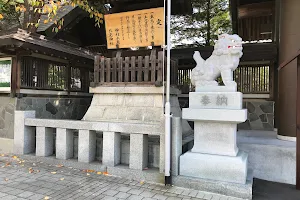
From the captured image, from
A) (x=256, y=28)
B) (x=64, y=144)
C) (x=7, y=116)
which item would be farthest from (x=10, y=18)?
(x=256, y=28)

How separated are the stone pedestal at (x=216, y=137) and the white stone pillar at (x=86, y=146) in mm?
2441

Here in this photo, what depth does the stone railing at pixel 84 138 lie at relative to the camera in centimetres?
546

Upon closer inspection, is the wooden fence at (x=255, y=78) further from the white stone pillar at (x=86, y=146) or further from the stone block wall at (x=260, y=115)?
the white stone pillar at (x=86, y=146)

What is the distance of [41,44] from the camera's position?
292 inches

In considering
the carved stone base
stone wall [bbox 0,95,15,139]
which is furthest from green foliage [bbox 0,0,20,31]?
the carved stone base

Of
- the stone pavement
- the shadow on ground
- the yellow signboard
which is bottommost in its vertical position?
the shadow on ground

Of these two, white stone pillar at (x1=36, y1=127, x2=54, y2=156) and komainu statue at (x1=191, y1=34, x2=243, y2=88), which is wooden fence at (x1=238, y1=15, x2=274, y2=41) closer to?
komainu statue at (x1=191, y1=34, x2=243, y2=88)

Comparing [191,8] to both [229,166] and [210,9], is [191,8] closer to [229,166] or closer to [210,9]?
[210,9]

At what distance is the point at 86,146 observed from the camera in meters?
6.00

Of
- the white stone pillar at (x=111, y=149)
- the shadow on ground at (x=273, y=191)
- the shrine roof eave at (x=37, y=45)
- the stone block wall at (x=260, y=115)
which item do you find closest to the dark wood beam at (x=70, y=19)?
the shrine roof eave at (x=37, y=45)

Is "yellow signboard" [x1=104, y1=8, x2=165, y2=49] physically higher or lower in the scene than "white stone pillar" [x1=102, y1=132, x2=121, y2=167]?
higher

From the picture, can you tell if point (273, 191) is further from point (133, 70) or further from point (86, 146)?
point (133, 70)

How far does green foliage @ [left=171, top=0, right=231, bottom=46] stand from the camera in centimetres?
991

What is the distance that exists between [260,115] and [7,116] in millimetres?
9348
